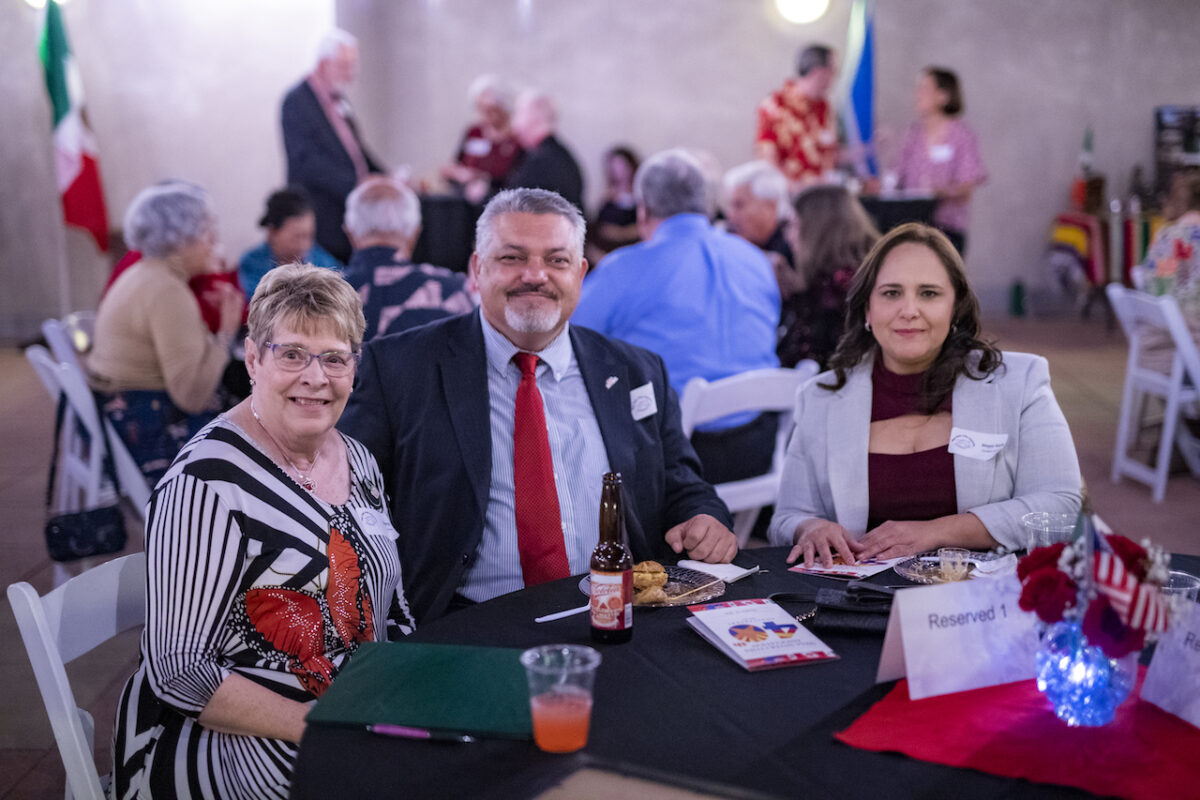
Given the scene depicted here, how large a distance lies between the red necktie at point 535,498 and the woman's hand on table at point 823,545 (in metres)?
0.49

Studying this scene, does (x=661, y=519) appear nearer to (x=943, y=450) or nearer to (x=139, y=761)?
(x=943, y=450)

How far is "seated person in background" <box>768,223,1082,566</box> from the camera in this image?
2291 millimetres

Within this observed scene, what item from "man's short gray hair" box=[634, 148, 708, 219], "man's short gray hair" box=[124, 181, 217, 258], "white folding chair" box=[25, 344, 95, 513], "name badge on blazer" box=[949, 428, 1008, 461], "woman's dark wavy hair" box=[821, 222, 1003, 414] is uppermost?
"man's short gray hair" box=[634, 148, 708, 219]

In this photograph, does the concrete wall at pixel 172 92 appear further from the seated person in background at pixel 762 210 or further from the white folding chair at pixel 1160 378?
the white folding chair at pixel 1160 378

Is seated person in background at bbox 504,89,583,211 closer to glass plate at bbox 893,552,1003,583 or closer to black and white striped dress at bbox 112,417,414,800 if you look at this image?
glass plate at bbox 893,552,1003,583

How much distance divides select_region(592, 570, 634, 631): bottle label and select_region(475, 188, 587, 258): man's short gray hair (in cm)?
108

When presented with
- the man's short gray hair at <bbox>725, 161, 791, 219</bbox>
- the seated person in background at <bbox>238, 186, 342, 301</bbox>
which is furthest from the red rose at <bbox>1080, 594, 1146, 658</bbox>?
the seated person in background at <bbox>238, 186, 342, 301</bbox>

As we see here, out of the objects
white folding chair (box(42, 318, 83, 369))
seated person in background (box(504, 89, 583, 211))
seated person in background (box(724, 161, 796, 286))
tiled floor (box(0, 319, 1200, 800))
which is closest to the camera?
tiled floor (box(0, 319, 1200, 800))

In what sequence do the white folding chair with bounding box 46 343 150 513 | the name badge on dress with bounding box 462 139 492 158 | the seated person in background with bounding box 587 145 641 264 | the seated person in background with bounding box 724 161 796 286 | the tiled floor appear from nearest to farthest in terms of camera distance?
the tiled floor → the white folding chair with bounding box 46 343 150 513 → the seated person in background with bounding box 724 161 796 286 → the name badge on dress with bounding box 462 139 492 158 → the seated person in background with bounding box 587 145 641 264

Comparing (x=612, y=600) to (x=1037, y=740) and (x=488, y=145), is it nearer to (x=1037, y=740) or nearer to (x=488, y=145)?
(x=1037, y=740)

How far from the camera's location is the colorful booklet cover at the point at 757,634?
4.94 ft

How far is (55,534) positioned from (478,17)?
8187 mm

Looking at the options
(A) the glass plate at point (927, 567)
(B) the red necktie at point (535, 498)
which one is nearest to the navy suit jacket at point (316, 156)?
(B) the red necktie at point (535, 498)

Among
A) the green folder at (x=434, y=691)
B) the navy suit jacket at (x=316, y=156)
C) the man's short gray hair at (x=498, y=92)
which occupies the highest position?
the man's short gray hair at (x=498, y=92)
